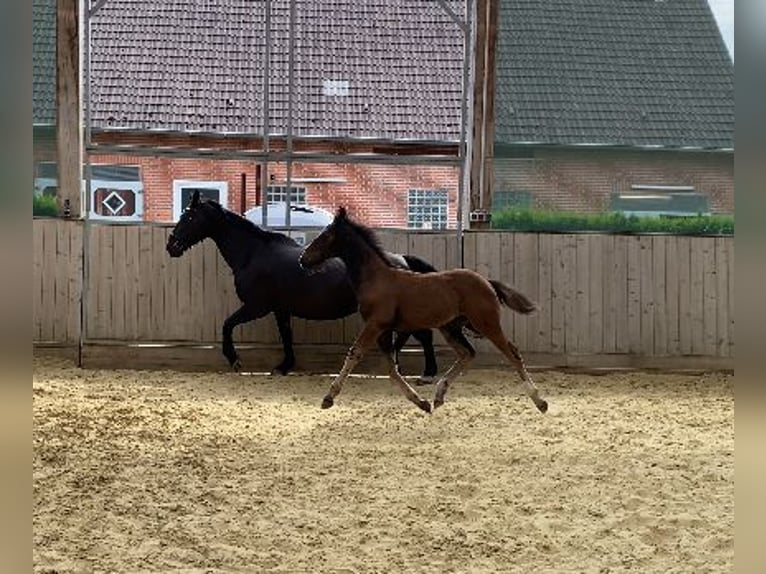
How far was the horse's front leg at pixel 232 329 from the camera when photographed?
23.1 feet

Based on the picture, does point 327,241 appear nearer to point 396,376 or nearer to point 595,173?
point 396,376

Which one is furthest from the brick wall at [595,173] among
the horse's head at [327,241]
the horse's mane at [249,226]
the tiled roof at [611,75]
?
the horse's head at [327,241]

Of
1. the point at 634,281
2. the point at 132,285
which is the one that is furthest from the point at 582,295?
the point at 132,285

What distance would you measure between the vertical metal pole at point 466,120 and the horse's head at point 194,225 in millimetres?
1904

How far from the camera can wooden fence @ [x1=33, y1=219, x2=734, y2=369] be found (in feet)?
24.7

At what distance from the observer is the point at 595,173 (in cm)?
825

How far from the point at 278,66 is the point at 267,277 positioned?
3.75 meters

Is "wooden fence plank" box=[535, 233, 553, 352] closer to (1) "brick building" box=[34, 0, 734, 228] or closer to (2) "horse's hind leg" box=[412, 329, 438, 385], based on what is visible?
(1) "brick building" box=[34, 0, 734, 228]

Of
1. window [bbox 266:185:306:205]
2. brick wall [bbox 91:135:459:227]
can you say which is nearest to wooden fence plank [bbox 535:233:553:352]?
brick wall [bbox 91:135:459:227]

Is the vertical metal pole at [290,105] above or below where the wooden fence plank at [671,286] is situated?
above

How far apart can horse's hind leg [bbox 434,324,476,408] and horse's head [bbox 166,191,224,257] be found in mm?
2555

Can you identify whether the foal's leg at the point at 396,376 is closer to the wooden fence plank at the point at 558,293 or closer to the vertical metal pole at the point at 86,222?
the wooden fence plank at the point at 558,293

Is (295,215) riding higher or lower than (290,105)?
lower

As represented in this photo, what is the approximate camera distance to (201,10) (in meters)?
9.86
